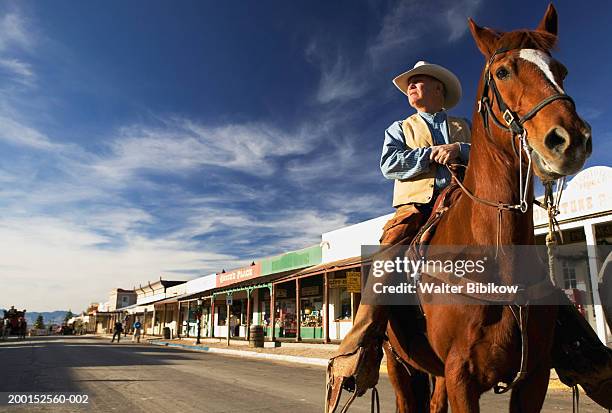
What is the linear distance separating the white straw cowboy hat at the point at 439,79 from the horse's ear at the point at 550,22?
3.09ft

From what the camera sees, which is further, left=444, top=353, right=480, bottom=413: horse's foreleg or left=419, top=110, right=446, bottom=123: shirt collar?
left=419, top=110, right=446, bottom=123: shirt collar

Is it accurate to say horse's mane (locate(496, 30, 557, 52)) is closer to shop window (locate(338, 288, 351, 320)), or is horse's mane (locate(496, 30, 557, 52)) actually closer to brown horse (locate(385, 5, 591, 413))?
brown horse (locate(385, 5, 591, 413))

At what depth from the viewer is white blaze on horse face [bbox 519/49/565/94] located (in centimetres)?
175

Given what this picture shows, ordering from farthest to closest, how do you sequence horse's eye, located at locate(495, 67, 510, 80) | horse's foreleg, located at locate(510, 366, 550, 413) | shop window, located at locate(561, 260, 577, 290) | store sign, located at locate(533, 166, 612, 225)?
shop window, located at locate(561, 260, 577, 290) → store sign, located at locate(533, 166, 612, 225) → horse's foreleg, located at locate(510, 366, 550, 413) → horse's eye, located at locate(495, 67, 510, 80)

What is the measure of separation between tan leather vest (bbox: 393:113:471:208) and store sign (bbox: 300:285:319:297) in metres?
23.1

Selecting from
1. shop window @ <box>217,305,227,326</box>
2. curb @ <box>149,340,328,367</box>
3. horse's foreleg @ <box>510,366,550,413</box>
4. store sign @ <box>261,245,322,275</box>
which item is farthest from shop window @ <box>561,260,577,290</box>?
shop window @ <box>217,305,227,326</box>

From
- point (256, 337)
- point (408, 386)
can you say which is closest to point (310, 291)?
point (256, 337)

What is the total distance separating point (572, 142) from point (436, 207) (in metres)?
1.16

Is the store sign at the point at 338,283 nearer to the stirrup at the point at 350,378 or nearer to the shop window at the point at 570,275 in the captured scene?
the shop window at the point at 570,275

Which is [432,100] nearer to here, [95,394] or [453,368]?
[453,368]

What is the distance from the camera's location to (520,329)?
190 cm

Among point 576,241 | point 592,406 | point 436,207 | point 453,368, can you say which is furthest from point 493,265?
point 576,241

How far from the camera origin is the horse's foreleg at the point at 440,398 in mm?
2346

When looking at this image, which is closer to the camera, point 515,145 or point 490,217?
point 515,145
